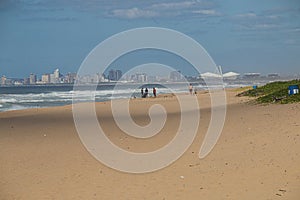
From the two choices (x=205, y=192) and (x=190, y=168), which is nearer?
(x=205, y=192)

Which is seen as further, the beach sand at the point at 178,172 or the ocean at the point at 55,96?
the ocean at the point at 55,96

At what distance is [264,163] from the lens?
8.40 metres

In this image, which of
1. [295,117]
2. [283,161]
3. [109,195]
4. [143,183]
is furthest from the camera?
[295,117]

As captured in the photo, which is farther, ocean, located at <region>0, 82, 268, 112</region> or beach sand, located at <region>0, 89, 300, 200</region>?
ocean, located at <region>0, 82, 268, 112</region>

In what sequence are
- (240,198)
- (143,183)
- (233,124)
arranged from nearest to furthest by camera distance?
(240,198), (143,183), (233,124)

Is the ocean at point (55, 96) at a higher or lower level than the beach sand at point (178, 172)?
higher

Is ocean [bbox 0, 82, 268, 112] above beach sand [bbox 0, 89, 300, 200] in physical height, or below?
above

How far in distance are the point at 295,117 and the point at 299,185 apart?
7641mm

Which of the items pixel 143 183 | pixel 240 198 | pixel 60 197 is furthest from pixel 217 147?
pixel 60 197

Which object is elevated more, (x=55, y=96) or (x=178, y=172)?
(x=55, y=96)

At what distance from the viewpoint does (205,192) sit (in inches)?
275

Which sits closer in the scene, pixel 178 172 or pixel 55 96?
pixel 178 172

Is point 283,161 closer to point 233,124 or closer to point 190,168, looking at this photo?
point 190,168

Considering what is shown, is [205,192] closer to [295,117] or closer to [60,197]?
[60,197]
